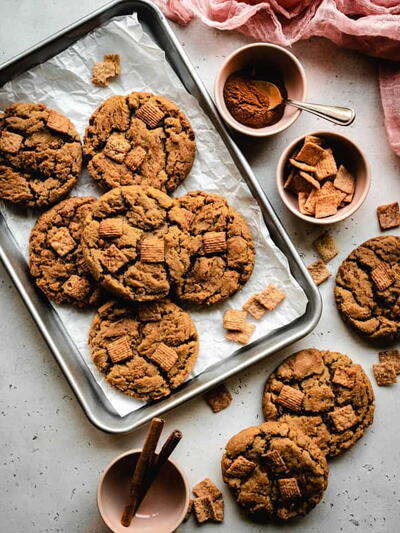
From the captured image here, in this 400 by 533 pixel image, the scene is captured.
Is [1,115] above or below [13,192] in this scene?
above

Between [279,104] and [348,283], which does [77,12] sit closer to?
[279,104]

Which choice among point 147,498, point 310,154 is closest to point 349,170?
point 310,154

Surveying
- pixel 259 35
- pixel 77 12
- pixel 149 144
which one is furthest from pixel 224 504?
pixel 77 12

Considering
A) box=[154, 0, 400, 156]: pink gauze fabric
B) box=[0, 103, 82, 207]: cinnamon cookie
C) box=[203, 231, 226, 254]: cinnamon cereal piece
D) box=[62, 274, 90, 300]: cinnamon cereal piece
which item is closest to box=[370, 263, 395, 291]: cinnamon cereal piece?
box=[154, 0, 400, 156]: pink gauze fabric

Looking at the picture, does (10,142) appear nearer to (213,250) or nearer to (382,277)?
(213,250)

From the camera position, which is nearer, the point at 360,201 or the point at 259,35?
the point at 360,201

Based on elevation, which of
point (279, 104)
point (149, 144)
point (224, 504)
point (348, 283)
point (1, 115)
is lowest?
point (224, 504)

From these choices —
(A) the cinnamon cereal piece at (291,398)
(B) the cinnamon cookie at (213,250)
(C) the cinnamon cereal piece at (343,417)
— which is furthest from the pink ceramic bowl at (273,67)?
(C) the cinnamon cereal piece at (343,417)
